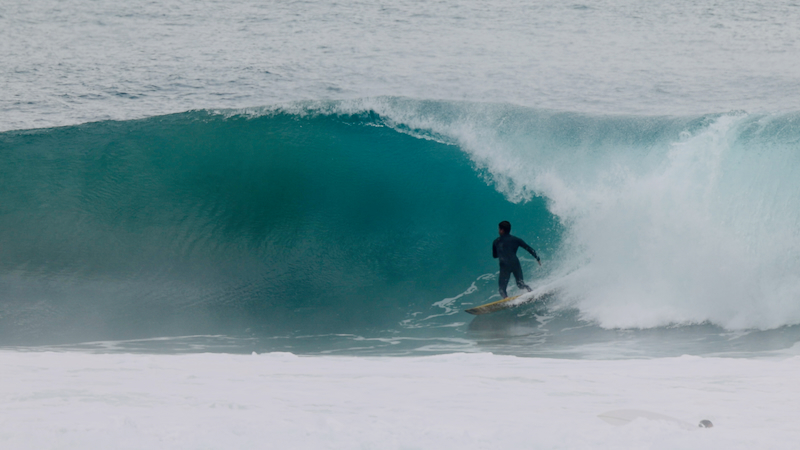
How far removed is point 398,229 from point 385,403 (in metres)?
5.20

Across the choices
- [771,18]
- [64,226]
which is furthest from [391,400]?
[771,18]

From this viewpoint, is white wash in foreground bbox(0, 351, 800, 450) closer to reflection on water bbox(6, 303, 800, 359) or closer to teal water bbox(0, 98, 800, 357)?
reflection on water bbox(6, 303, 800, 359)

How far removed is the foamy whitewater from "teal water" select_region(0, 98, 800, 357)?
4cm

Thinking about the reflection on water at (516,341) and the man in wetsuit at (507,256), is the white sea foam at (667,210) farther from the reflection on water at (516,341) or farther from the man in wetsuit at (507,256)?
the man in wetsuit at (507,256)

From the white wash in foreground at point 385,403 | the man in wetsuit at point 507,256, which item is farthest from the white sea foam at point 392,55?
the white wash in foreground at point 385,403

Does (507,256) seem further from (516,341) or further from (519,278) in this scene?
(516,341)

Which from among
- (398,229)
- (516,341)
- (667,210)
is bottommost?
(516,341)

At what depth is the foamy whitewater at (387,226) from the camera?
3.19 metres

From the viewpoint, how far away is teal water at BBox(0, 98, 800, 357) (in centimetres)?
646

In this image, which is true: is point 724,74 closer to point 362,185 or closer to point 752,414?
point 362,185

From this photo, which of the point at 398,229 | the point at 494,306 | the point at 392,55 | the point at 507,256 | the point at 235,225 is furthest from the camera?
the point at 392,55

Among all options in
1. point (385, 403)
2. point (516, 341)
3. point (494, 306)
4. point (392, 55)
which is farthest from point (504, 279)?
point (392, 55)

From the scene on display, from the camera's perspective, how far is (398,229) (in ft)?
27.5

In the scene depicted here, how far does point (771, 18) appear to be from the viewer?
42.0ft
